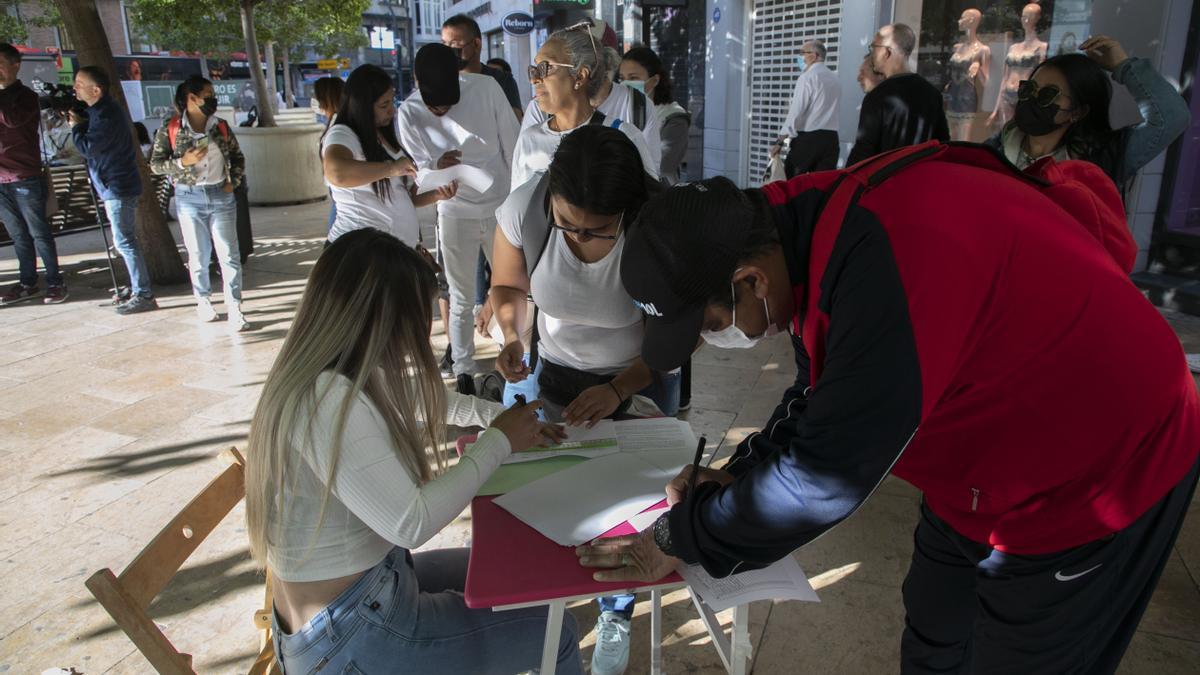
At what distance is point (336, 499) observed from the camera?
159 cm

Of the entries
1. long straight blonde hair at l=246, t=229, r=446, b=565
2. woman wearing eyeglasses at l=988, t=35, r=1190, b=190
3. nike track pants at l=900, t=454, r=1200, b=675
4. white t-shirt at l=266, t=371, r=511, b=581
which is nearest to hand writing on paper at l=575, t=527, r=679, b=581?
white t-shirt at l=266, t=371, r=511, b=581

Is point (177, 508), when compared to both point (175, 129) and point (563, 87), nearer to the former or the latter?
point (563, 87)

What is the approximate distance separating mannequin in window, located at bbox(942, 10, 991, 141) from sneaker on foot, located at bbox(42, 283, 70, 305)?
24.1 ft

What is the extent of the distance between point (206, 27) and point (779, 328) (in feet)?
84.9

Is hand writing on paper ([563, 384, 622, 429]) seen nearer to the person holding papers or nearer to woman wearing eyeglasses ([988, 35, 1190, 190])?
the person holding papers

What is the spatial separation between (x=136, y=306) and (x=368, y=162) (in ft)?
10.8

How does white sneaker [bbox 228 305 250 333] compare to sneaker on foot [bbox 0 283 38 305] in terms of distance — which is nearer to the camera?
white sneaker [bbox 228 305 250 333]

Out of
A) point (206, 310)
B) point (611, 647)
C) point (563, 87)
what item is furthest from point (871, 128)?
point (206, 310)

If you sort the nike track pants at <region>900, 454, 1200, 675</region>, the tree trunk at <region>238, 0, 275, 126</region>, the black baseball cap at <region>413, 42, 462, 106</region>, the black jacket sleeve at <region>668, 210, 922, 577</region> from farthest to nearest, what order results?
the tree trunk at <region>238, 0, 275, 126</region> < the black baseball cap at <region>413, 42, 462, 106</region> < the nike track pants at <region>900, 454, 1200, 675</region> < the black jacket sleeve at <region>668, 210, 922, 577</region>

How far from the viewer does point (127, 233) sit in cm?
611

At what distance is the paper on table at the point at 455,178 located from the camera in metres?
4.17

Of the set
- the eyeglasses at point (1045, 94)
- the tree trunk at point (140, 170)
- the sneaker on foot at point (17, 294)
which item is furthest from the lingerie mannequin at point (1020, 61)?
the sneaker on foot at point (17, 294)

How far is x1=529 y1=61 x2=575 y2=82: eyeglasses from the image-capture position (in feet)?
11.2

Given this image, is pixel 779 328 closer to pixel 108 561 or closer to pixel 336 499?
pixel 336 499
